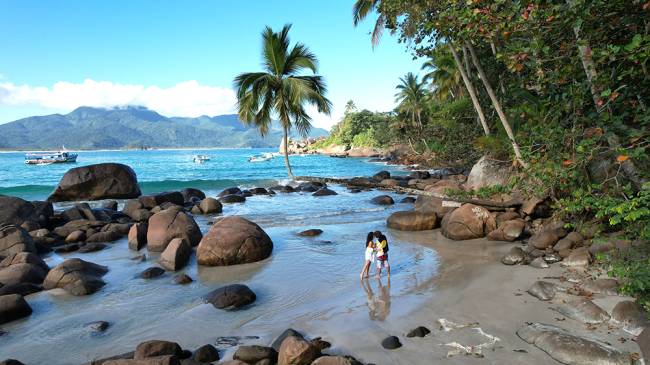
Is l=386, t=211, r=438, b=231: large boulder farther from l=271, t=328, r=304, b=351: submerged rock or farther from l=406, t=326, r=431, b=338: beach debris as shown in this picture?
l=271, t=328, r=304, b=351: submerged rock

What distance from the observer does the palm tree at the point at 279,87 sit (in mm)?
21000

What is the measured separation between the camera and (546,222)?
10.5m

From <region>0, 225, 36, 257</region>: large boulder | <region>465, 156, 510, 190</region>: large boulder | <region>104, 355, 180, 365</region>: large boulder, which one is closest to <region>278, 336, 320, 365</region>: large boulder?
<region>104, 355, 180, 365</region>: large boulder

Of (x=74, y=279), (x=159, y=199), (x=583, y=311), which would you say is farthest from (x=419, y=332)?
(x=159, y=199)

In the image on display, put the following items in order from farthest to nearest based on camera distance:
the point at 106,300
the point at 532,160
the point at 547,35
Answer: the point at 106,300 → the point at 532,160 → the point at 547,35

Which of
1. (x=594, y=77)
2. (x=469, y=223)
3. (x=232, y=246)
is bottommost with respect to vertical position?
(x=232, y=246)

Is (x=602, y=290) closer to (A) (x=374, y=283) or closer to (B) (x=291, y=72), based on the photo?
(A) (x=374, y=283)

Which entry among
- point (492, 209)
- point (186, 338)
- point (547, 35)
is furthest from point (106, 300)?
point (492, 209)

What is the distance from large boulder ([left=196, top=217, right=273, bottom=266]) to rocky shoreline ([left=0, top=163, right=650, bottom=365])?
0.08 feet

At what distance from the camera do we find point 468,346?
498 centimetres

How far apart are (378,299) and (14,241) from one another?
9.74 meters

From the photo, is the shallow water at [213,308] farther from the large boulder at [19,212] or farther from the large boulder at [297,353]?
the large boulder at [19,212]

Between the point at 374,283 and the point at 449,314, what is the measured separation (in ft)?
6.63

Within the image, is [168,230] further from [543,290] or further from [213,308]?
[543,290]
